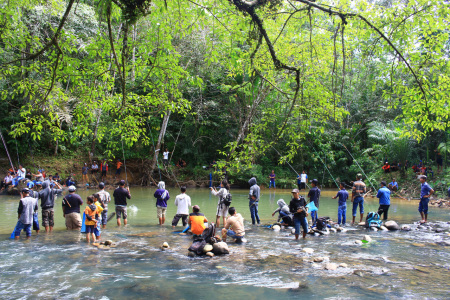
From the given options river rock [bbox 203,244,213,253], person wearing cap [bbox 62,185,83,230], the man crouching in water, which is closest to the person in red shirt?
person wearing cap [bbox 62,185,83,230]

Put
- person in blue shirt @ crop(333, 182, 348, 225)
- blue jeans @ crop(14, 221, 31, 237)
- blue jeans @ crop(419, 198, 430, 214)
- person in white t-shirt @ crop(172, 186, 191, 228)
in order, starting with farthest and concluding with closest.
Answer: blue jeans @ crop(419, 198, 430, 214)
person in blue shirt @ crop(333, 182, 348, 225)
person in white t-shirt @ crop(172, 186, 191, 228)
blue jeans @ crop(14, 221, 31, 237)

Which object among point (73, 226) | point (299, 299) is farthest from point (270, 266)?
point (73, 226)

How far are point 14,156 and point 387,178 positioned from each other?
28430 millimetres

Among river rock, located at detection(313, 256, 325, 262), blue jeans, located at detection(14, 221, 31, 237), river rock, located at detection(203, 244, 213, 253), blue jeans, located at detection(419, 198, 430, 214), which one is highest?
blue jeans, located at detection(419, 198, 430, 214)

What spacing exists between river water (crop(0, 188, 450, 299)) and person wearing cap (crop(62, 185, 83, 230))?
36cm

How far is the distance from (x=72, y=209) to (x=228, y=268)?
19.6ft

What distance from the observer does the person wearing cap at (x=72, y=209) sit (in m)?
10.3

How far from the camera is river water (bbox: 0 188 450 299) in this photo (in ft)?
18.5

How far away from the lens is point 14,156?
1010 inches

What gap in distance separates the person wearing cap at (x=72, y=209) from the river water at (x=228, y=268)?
0.36 m

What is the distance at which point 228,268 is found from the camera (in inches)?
274

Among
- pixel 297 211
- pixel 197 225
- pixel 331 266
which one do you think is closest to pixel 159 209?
pixel 197 225

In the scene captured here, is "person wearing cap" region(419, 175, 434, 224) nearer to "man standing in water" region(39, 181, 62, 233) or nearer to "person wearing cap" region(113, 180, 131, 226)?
"person wearing cap" region(113, 180, 131, 226)

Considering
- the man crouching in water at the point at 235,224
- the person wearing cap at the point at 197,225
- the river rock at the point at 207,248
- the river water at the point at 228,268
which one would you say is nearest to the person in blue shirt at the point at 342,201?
the river water at the point at 228,268
